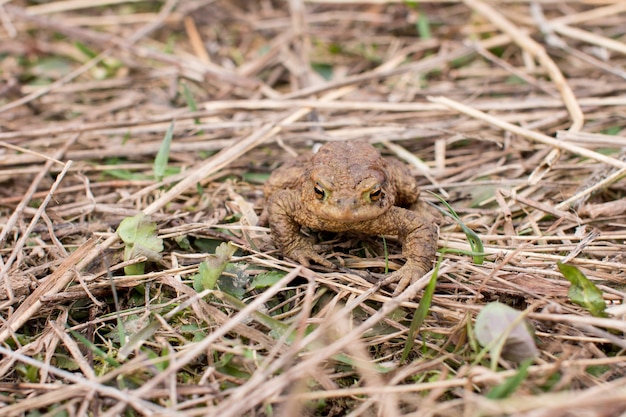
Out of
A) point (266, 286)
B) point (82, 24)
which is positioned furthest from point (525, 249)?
point (82, 24)

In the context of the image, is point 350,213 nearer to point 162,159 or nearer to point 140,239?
point 140,239

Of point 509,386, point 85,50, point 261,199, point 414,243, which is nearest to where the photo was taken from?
point 509,386

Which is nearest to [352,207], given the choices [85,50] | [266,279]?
[266,279]

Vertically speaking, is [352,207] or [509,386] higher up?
[352,207]

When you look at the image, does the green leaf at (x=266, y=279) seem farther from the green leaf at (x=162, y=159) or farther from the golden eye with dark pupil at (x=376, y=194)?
the green leaf at (x=162, y=159)

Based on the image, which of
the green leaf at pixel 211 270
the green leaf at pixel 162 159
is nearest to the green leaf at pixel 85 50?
the green leaf at pixel 162 159

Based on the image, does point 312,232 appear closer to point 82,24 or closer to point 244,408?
point 244,408

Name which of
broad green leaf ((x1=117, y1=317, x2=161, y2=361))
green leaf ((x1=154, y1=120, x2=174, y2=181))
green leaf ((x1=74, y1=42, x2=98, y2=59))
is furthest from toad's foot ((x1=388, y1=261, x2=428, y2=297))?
green leaf ((x1=74, y1=42, x2=98, y2=59))
